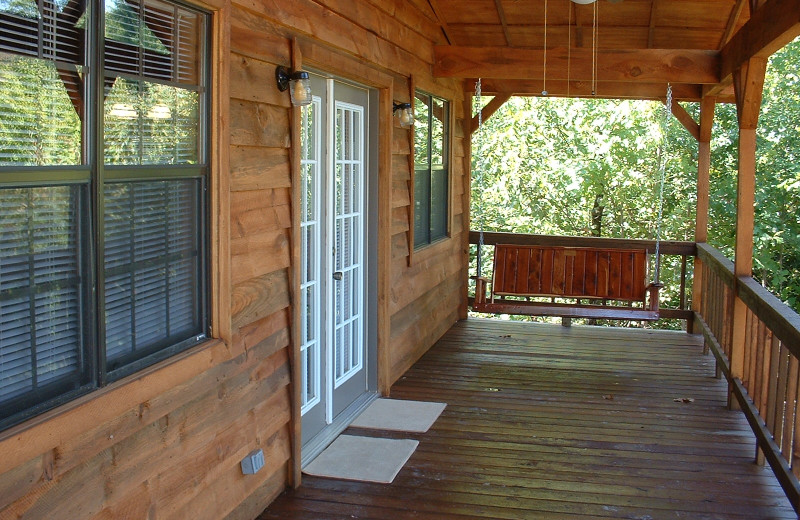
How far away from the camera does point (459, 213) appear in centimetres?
831

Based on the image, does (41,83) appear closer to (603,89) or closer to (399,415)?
(399,415)

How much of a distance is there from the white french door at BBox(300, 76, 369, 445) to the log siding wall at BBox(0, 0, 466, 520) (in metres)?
0.38

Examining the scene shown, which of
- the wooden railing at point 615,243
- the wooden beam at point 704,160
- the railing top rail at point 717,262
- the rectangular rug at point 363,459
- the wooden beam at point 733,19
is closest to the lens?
the rectangular rug at point 363,459

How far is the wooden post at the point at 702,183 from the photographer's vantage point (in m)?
7.88

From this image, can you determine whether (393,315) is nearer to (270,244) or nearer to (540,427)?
(540,427)

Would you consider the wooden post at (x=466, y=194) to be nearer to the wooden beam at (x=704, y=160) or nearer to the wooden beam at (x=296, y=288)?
the wooden beam at (x=704, y=160)

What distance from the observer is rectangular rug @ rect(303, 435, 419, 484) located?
4.25 meters

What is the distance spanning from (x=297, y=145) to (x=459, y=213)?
4512mm

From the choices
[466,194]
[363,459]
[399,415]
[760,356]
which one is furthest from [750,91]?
[466,194]

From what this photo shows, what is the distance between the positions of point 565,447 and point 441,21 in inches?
156

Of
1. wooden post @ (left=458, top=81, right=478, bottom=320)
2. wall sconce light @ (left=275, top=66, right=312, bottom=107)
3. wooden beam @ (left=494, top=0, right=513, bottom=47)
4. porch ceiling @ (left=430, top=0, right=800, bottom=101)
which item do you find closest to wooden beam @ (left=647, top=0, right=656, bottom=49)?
porch ceiling @ (left=430, top=0, right=800, bottom=101)

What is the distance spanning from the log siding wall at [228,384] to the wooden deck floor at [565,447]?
0.56 meters

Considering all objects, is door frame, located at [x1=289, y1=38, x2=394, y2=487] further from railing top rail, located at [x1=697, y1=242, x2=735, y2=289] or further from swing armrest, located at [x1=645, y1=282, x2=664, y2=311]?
railing top rail, located at [x1=697, y1=242, x2=735, y2=289]

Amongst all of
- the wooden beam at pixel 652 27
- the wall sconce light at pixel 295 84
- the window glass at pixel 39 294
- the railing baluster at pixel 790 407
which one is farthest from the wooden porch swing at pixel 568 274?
the window glass at pixel 39 294
